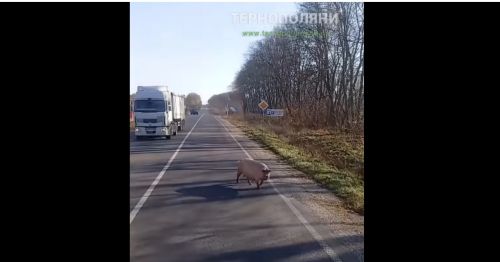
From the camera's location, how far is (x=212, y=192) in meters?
6.33

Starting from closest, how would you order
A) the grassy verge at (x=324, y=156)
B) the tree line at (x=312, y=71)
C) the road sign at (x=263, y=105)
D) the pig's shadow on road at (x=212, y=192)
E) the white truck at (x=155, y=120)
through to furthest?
the tree line at (x=312, y=71), the pig's shadow on road at (x=212, y=192), the grassy verge at (x=324, y=156), the road sign at (x=263, y=105), the white truck at (x=155, y=120)

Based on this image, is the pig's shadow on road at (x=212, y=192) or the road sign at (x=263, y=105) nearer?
the pig's shadow on road at (x=212, y=192)

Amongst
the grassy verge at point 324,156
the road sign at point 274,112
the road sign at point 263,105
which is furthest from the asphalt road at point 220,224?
the road sign at point 263,105

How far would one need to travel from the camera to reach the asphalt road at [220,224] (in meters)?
3.70

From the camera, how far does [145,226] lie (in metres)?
4.48

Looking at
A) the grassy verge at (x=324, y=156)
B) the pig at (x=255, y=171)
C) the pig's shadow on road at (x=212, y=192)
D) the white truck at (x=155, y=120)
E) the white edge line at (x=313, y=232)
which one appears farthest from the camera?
the white truck at (x=155, y=120)

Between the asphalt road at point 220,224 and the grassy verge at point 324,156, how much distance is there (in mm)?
1021

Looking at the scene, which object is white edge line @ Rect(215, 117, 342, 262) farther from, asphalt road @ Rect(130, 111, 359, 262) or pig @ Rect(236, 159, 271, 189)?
pig @ Rect(236, 159, 271, 189)

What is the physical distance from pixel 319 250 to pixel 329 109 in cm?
430

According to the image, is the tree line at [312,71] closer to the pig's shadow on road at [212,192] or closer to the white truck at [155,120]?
the pig's shadow on road at [212,192]

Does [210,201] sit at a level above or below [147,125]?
below

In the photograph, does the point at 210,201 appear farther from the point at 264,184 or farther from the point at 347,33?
the point at 347,33
